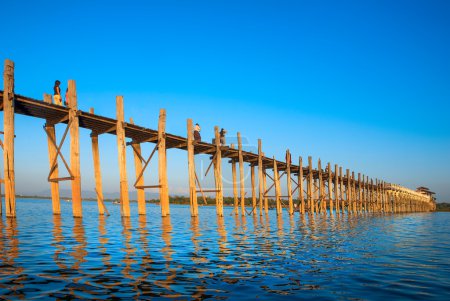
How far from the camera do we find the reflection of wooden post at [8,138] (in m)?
13.9

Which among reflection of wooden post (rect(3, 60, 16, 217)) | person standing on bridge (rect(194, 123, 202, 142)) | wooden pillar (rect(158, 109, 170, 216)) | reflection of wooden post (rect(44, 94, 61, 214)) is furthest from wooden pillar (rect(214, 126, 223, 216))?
reflection of wooden post (rect(3, 60, 16, 217))

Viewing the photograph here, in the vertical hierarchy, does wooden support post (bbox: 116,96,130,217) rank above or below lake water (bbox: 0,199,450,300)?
above

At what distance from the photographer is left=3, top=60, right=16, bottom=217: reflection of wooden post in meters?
13.9

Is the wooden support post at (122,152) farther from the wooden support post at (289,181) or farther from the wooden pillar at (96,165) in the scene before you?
the wooden support post at (289,181)

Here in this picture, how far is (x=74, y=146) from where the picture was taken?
650 inches

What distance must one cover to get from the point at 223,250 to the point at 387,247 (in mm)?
5217

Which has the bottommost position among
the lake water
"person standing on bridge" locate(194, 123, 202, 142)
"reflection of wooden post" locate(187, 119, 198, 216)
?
the lake water

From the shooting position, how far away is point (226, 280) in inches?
229

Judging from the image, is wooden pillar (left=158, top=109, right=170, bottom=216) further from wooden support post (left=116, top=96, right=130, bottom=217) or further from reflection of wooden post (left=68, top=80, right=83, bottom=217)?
reflection of wooden post (left=68, top=80, right=83, bottom=217)

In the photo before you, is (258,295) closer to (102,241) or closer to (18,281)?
(18,281)

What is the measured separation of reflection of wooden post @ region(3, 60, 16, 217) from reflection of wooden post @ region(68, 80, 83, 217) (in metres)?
2.65

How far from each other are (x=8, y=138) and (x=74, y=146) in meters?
2.99

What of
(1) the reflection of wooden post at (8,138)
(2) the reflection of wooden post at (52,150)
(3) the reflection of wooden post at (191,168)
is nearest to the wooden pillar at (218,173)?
(3) the reflection of wooden post at (191,168)

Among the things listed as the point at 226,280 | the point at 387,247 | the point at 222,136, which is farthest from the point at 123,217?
the point at 226,280
